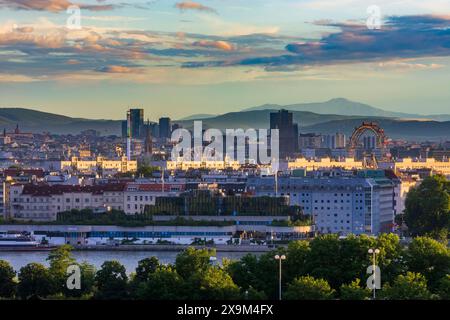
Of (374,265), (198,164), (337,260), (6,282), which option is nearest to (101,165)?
(198,164)

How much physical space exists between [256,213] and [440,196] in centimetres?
308

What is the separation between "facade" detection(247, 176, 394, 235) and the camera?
29109 mm

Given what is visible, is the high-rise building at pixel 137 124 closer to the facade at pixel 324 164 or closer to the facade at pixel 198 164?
the facade at pixel 324 164

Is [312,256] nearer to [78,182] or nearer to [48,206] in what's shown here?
[48,206]

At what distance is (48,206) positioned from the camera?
3072cm

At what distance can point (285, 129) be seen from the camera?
66750 mm

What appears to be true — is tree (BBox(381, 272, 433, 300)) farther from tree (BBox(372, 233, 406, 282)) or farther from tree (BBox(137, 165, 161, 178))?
tree (BBox(137, 165, 161, 178))

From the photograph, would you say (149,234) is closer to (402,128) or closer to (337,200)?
(337,200)

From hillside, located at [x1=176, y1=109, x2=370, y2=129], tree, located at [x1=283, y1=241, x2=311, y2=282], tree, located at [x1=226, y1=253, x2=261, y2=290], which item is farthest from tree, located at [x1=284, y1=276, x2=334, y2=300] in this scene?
hillside, located at [x1=176, y1=109, x2=370, y2=129]

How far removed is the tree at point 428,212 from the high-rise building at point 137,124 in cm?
4642

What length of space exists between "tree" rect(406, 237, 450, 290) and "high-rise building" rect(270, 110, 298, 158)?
50100mm

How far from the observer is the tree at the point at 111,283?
1447 centimetres

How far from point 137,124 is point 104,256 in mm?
50714

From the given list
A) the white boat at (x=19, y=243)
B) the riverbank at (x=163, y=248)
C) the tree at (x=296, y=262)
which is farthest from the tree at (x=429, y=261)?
the white boat at (x=19, y=243)
